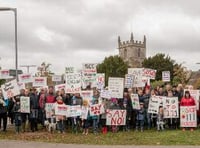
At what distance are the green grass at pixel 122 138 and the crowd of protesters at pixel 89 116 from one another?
0.78 meters

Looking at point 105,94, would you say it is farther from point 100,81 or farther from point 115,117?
point 100,81

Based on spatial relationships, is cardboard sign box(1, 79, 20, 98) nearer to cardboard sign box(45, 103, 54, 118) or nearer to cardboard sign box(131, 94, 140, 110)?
cardboard sign box(45, 103, 54, 118)

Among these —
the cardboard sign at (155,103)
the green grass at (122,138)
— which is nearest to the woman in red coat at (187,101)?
the cardboard sign at (155,103)

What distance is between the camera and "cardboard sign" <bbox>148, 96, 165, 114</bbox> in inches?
864

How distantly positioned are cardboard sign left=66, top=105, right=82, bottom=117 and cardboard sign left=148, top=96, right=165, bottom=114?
10.1 feet

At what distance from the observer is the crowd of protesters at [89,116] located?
71.5ft

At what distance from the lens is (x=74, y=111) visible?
70.9ft

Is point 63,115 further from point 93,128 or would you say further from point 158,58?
point 158,58

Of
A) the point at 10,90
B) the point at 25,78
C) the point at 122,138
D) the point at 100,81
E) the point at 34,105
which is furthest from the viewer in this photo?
the point at 25,78

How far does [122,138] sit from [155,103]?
Result: 367 centimetres

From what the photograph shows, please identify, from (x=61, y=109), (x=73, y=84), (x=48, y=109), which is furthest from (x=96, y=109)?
(x=48, y=109)

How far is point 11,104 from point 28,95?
98 centimetres

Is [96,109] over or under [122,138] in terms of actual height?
over

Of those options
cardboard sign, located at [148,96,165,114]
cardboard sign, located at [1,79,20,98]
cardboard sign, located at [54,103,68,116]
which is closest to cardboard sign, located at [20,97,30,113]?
cardboard sign, located at [1,79,20,98]
